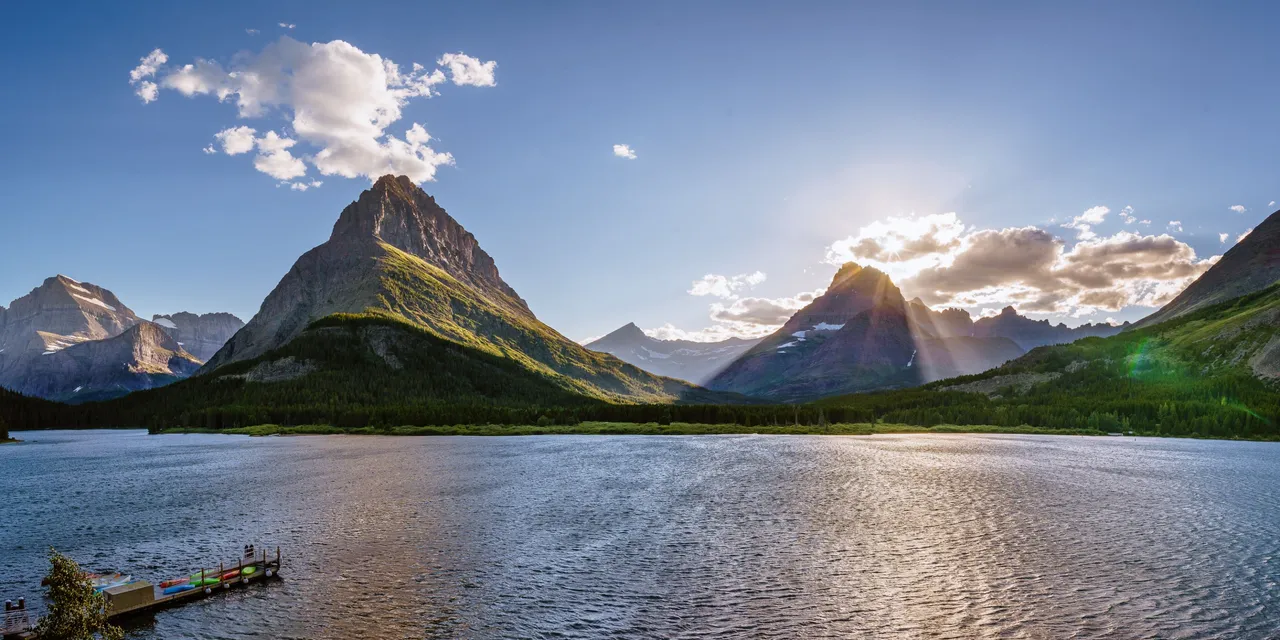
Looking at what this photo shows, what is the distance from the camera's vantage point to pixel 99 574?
177 ft

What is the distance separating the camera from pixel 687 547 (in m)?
63.6

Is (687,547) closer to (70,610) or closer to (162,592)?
(162,592)

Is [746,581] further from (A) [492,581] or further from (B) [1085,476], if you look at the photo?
(B) [1085,476]

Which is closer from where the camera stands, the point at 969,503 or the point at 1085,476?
the point at 969,503

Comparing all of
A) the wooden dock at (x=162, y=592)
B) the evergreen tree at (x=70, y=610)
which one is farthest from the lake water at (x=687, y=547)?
the evergreen tree at (x=70, y=610)

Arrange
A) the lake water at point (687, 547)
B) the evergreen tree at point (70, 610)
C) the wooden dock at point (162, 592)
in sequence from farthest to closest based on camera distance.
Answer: the lake water at point (687, 547)
the wooden dock at point (162, 592)
the evergreen tree at point (70, 610)

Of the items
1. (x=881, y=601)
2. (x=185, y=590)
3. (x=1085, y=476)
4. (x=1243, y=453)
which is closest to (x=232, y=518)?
(x=185, y=590)

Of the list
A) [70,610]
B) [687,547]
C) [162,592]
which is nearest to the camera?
[70,610]

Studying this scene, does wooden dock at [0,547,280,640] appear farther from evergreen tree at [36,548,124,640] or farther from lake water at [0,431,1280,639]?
evergreen tree at [36,548,124,640]

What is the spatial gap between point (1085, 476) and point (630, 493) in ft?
270

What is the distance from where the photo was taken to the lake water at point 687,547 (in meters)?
44.2

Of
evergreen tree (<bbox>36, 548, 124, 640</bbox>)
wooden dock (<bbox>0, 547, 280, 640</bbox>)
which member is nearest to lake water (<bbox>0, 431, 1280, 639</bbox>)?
wooden dock (<bbox>0, 547, 280, 640</bbox>)

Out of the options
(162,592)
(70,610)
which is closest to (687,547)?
(162,592)

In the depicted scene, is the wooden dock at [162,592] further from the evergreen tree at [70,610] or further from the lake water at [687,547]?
the evergreen tree at [70,610]
